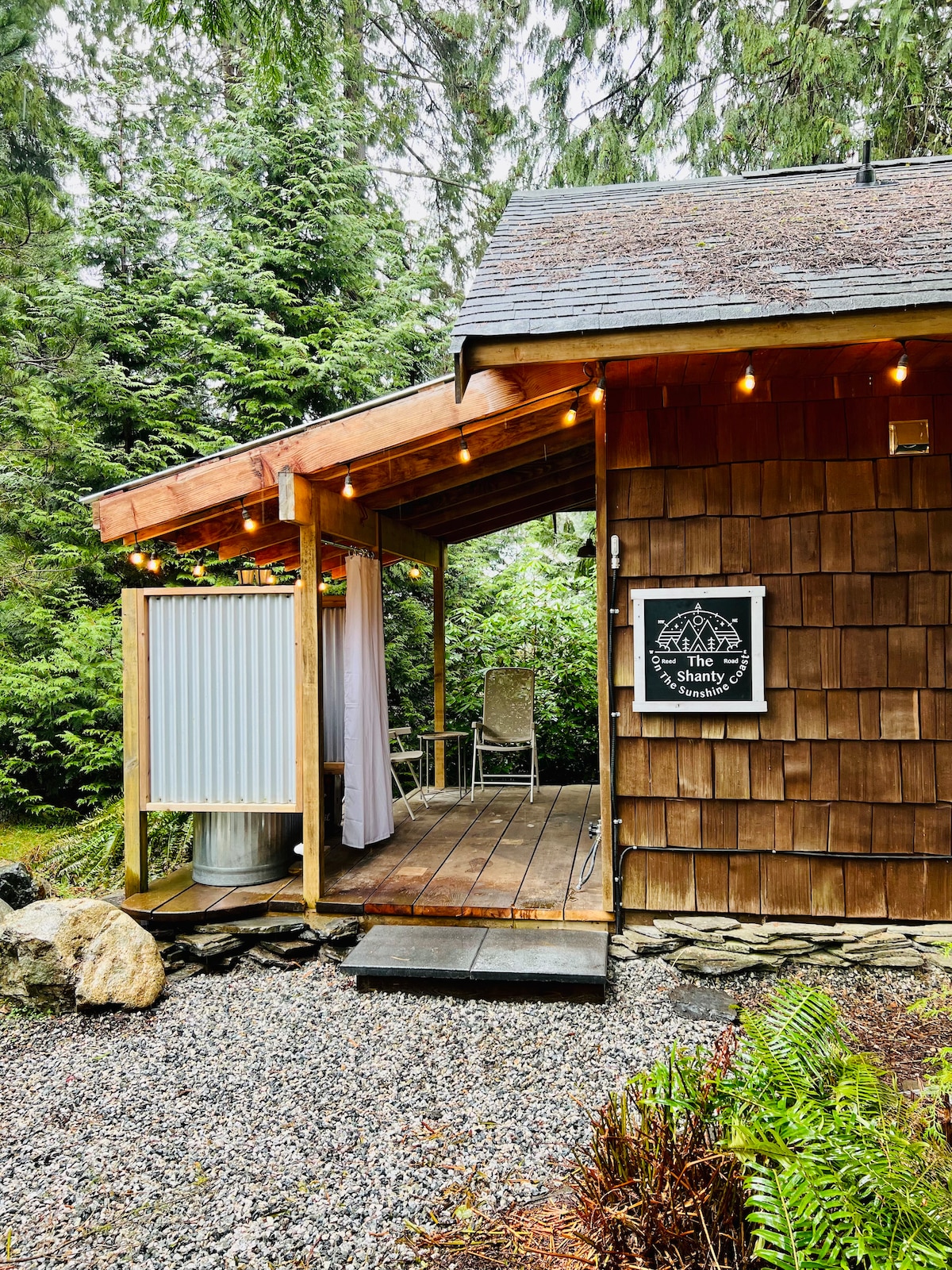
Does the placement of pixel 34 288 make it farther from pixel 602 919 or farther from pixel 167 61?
pixel 602 919

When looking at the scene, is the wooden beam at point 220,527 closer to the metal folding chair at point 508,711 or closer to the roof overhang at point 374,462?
the roof overhang at point 374,462

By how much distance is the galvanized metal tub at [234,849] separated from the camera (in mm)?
4285

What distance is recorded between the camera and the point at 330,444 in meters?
3.79

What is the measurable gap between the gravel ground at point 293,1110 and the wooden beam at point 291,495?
7.53 ft

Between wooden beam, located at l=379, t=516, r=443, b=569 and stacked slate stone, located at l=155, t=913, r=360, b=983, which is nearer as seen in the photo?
stacked slate stone, located at l=155, t=913, r=360, b=983

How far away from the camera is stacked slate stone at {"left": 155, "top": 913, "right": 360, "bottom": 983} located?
3.80 metres

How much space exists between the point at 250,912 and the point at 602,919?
5.97ft

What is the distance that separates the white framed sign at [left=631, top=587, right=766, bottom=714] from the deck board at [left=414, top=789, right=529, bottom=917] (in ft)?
4.55

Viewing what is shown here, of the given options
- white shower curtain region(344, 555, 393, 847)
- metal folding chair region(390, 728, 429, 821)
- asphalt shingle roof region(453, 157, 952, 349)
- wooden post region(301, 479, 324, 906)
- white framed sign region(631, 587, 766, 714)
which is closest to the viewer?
asphalt shingle roof region(453, 157, 952, 349)

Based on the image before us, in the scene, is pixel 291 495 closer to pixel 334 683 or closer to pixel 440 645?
pixel 334 683

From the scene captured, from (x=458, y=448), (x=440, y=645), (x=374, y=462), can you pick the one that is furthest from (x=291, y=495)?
(x=440, y=645)

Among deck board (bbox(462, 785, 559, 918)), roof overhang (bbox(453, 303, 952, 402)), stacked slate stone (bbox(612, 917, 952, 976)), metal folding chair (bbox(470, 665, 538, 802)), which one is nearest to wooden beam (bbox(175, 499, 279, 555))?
roof overhang (bbox(453, 303, 952, 402))

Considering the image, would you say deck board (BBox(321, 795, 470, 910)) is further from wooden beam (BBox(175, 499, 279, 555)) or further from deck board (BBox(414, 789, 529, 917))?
wooden beam (BBox(175, 499, 279, 555))

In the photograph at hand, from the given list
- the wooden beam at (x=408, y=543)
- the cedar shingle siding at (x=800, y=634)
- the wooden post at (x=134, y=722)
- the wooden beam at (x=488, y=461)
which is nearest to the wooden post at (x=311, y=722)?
the wooden beam at (x=488, y=461)
